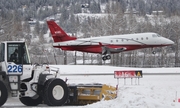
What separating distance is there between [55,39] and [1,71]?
43118 millimetres

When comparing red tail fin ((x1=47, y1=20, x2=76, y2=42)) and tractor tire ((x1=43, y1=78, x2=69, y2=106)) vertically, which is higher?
red tail fin ((x1=47, y1=20, x2=76, y2=42))

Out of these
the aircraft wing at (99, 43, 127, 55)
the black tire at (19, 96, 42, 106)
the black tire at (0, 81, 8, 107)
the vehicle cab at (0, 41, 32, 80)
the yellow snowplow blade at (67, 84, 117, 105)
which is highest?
the vehicle cab at (0, 41, 32, 80)

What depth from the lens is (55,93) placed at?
15.1 meters

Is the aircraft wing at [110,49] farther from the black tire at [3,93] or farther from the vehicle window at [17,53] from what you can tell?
the black tire at [3,93]

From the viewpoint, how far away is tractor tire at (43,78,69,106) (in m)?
14.8

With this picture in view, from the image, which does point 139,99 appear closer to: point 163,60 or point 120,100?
point 120,100

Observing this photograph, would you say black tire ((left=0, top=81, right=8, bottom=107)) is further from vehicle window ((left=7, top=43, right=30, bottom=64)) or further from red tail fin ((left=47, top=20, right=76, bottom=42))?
red tail fin ((left=47, top=20, right=76, bottom=42))

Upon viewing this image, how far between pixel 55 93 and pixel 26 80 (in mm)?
1175

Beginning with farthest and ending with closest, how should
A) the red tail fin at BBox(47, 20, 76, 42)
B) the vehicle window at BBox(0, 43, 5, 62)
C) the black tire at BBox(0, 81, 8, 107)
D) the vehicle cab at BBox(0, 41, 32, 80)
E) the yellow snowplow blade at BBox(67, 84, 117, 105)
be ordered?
the red tail fin at BBox(47, 20, 76, 42), the yellow snowplow blade at BBox(67, 84, 117, 105), the vehicle window at BBox(0, 43, 5, 62), the vehicle cab at BBox(0, 41, 32, 80), the black tire at BBox(0, 81, 8, 107)

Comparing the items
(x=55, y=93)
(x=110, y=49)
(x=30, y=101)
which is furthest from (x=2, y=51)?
(x=110, y=49)

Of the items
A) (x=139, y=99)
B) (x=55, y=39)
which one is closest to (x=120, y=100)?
(x=139, y=99)

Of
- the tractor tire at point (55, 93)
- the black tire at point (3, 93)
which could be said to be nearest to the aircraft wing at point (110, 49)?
the tractor tire at point (55, 93)

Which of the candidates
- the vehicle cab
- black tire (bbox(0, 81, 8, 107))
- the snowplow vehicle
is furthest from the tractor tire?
black tire (bbox(0, 81, 8, 107))

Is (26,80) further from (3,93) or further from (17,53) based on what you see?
(3,93)
